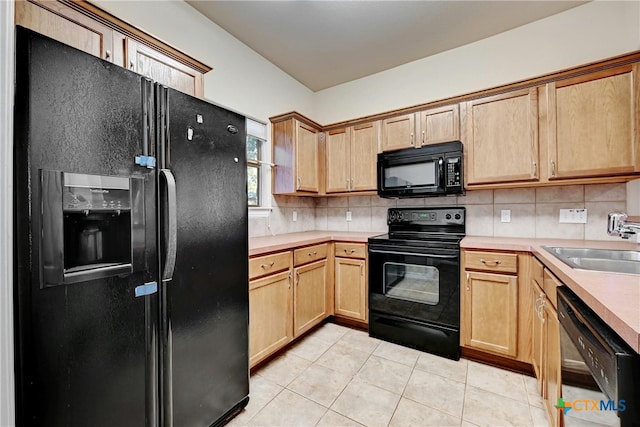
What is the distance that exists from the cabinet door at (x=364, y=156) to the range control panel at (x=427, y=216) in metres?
0.40

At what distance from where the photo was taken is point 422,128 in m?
2.56

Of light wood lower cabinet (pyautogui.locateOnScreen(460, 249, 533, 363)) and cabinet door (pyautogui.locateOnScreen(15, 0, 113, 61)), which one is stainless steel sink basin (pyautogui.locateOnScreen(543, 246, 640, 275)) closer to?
light wood lower cabinet (pyautogui.locateOnScreen(460, 249, 533, 363))

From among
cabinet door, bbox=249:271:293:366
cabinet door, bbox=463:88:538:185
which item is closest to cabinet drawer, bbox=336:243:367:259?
cabinet door, bbox=249:271:293:366

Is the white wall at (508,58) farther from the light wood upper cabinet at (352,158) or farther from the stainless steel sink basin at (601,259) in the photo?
the stainless steel sink basin at (601,259)

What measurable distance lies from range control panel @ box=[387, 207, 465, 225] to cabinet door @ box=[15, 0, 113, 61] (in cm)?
257

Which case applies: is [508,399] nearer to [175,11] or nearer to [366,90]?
[366,90]

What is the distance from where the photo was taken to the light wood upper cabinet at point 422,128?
2428 millimetres

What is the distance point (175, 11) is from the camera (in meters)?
2.04

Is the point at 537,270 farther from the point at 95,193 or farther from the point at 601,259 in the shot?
the point at 95,193

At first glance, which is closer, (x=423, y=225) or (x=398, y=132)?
(x=398, y=132)


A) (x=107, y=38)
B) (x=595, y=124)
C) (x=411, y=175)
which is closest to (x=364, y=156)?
(x=411, y=175)

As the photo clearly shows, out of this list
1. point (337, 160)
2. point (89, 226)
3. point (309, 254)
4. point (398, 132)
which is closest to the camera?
point (89, 226)

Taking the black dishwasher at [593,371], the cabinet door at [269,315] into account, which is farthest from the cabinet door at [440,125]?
the cabinet door at [269,315]

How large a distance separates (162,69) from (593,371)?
89.3 inches
